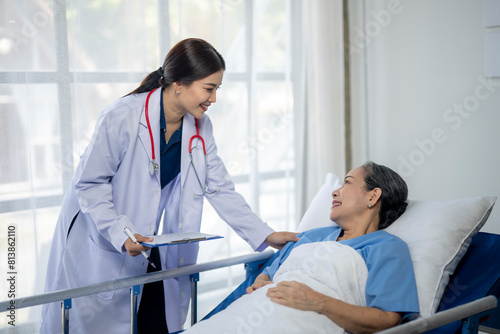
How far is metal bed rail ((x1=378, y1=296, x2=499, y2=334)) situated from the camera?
54.0 inches

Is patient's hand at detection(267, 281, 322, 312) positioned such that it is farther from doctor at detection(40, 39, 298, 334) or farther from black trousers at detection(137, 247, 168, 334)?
black trousers at detection(137, 247, 168, 334)

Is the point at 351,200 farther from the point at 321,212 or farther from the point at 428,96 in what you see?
the point at 428,96

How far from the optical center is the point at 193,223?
200 cm

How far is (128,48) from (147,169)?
1.02 meters

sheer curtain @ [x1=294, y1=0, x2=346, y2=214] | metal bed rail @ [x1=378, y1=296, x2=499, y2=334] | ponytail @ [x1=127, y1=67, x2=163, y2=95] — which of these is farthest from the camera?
sheer curtain @ [x1=294, y1=0, x2=346, y2=214]

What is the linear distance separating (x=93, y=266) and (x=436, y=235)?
3.88 ft

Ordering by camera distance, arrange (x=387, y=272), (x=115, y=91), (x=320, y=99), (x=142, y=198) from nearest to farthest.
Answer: (x=387, y=272), (x=142, y=198), (x=115, y=91), (x=320, y=99)

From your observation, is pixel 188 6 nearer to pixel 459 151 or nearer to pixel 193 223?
pixel 193 223

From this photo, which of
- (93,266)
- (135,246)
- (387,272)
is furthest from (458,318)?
(93,266)

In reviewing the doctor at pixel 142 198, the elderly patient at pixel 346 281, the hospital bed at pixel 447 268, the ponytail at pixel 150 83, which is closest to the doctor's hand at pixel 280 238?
the doctor at pixel 142 198

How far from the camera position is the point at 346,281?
1627mm

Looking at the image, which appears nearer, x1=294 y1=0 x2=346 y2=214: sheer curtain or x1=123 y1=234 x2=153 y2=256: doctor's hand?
x1=123 y1=234 x2=153 y2=256: doctor's hand

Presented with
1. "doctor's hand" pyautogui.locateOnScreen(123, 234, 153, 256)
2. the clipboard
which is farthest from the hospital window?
the clipboard

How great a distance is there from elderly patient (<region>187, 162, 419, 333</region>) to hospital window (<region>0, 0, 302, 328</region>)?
1.21m
